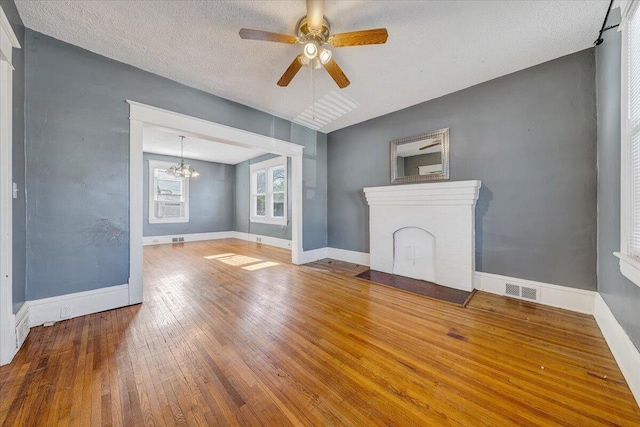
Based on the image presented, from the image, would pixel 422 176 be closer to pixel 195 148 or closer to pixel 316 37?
pixel 316 37

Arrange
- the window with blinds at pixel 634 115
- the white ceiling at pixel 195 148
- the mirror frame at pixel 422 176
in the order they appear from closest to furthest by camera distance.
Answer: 1. the window with blinds at pixel 634 115
2. the mirror frame at pixel 422 176
3. the white ceiling at pixel 195 148

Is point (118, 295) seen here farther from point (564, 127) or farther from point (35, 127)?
point (564, 127)

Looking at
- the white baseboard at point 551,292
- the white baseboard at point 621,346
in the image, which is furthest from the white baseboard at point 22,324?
the white baseboard at point 551,292

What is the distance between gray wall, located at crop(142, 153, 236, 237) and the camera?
22.3ft

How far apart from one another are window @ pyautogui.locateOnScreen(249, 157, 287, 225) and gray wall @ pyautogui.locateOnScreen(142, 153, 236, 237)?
1366mm

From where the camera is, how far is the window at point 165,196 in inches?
261

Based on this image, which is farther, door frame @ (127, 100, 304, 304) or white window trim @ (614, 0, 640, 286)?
door frame @ (127, 100, 304, 304)

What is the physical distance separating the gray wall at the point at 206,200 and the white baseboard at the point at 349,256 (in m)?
4.70

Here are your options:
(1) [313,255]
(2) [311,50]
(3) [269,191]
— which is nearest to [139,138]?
(2) [311,50]

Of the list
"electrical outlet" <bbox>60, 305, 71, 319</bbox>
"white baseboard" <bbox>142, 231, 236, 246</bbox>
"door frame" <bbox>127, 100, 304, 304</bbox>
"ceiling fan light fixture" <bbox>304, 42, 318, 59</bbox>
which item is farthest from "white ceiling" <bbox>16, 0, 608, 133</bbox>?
"white baseboard" <bbox>142, 231, 236, 246</bbox>

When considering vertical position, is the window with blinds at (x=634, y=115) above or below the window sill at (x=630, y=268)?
above

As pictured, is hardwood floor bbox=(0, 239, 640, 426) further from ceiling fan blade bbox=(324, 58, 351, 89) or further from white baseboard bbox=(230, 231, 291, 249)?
white baseboard bbox=(230, 231, 291, 249)

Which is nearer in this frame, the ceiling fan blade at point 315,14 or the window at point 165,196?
the ceiling fan blade at point 315,14

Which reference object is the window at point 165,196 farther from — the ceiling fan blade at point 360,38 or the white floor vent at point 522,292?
the white floor vent at point 522,292
